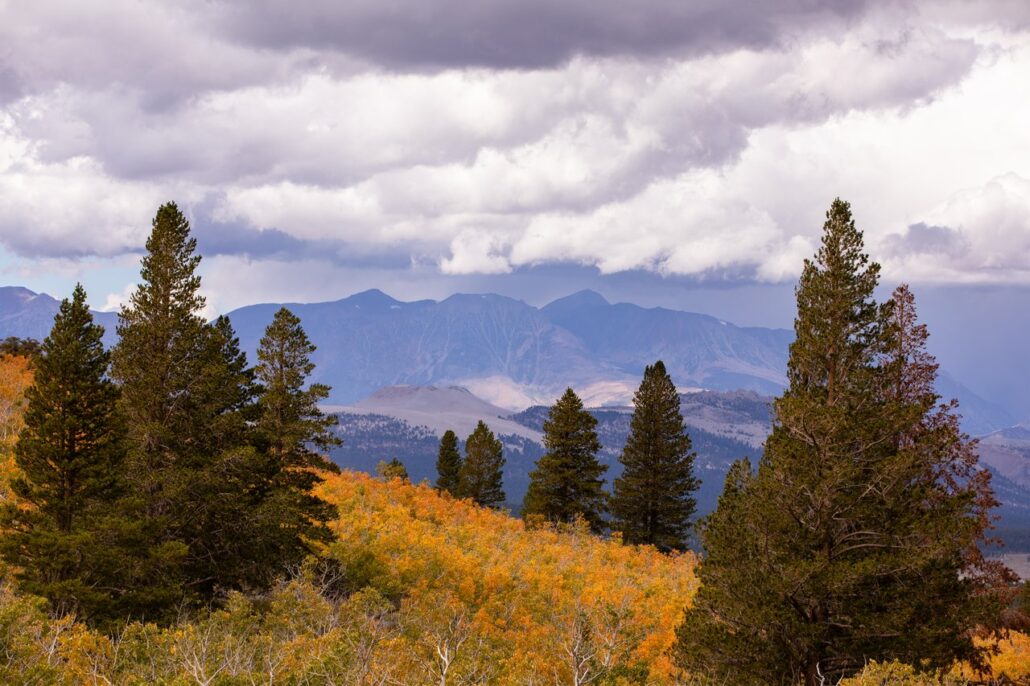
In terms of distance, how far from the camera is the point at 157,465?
2314cm

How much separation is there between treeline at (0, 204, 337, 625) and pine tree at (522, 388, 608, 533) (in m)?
28.0

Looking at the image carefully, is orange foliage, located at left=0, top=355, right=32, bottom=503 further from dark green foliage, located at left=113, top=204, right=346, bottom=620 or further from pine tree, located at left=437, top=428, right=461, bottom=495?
pine tree, located at left=437, top=428, right=461, bottom=495

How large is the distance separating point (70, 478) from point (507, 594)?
14211 millimetres

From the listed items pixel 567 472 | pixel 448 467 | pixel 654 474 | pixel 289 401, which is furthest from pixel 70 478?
pixel 448 467

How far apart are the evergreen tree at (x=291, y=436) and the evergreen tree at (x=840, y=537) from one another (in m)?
13.8

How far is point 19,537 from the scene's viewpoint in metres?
20.1

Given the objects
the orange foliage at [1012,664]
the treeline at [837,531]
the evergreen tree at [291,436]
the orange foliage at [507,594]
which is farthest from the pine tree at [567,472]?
the treeline at [837,531]

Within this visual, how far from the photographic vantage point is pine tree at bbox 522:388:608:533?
178 ft

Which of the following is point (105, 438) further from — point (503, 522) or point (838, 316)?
point (503, 522)

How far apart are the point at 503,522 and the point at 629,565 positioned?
9.28 m

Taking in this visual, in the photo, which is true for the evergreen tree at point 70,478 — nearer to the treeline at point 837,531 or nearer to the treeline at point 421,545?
the treeline at point 421,545

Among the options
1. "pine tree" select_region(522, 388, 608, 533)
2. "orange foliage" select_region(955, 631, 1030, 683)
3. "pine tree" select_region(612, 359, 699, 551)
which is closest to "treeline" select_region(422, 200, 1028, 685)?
"orange foliage" select_region(955, 631, 1030, 683)

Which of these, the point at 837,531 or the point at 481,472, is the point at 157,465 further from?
the point at 481,472

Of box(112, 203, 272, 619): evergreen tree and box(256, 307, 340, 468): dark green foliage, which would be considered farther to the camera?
box(256, 307, 340, 468): dark green foliage
